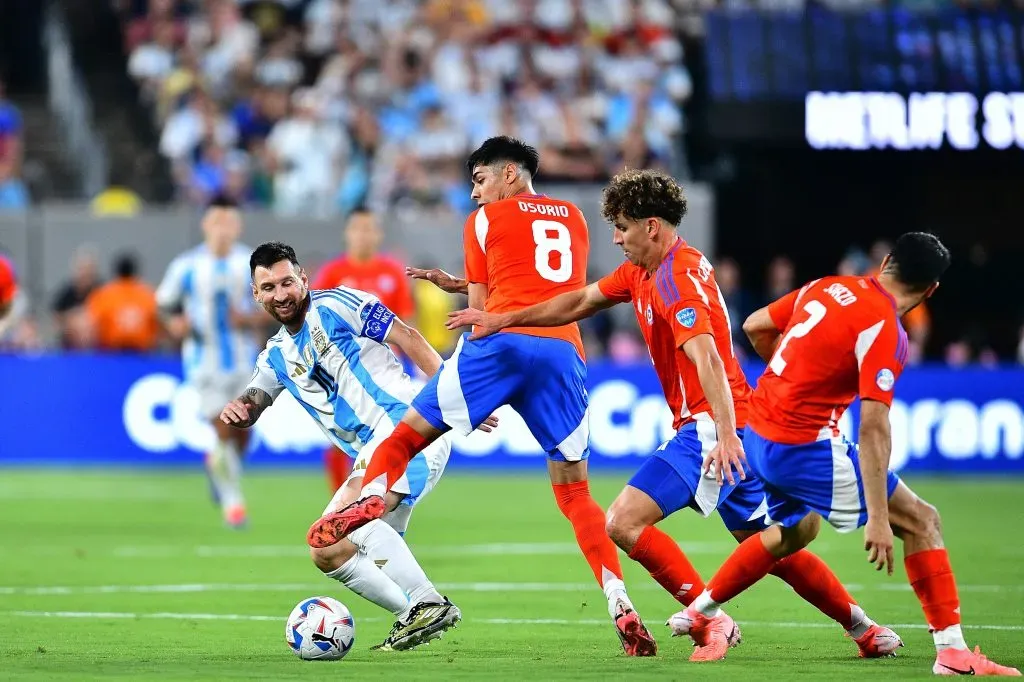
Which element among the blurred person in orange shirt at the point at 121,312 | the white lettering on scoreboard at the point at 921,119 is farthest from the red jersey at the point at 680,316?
the blurred person in orange shirt at the point at 121,312

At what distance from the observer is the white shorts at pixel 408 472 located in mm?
8203

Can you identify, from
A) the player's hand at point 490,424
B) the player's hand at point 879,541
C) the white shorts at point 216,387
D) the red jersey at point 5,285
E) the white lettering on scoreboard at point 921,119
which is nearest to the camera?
the player's hand at point 879,541

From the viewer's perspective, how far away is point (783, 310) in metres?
7.57

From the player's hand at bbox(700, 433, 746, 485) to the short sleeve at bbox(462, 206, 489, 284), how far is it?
1899 millimetres

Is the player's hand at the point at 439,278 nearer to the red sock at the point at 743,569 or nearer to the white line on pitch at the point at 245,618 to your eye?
the white line on pitch at the point at 245,618

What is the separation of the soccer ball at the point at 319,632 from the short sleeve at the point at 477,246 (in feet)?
6.32

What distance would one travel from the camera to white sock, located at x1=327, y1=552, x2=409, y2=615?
7.78m

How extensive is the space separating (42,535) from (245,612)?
4.80 metres

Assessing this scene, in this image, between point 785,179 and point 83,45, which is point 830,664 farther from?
point 83,45

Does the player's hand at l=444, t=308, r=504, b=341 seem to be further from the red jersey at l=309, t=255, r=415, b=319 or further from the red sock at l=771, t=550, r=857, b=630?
the red jersey at l=309, t=255, r=415, b=319

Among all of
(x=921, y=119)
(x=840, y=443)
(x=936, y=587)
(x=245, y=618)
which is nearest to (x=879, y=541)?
(x=936, y=587)

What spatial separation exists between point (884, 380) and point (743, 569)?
1168mm

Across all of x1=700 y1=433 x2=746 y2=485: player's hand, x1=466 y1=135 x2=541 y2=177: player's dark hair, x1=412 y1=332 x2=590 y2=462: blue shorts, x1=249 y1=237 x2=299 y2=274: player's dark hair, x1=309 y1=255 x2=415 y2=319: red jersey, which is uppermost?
x1=466 y1=135 x2=541 y2=177: player's dark hair

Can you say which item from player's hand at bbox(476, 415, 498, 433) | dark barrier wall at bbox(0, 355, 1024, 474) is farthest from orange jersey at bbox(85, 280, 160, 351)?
player's hand at bbox(476, 415, 498, 433)
